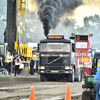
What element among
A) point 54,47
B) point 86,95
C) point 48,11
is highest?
point 48,11

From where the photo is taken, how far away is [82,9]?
81.3m

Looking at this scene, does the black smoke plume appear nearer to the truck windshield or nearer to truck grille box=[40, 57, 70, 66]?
the truck windshield

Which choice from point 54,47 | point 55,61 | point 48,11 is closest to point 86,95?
point 55,61

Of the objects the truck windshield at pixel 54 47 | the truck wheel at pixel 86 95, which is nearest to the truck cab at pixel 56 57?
the truck windshield at pixel 54 47

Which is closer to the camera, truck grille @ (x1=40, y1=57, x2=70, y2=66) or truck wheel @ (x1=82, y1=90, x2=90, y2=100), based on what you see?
truck wheel @ (x1=82, y1=90, x2=90, y2=100)

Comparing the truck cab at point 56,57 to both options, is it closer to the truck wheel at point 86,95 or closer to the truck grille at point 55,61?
the truck grille at point 55,61

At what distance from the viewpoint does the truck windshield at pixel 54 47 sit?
21625 mm

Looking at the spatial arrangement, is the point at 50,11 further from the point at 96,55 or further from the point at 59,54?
the point at 96,55

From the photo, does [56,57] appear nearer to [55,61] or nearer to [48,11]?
[55,61]

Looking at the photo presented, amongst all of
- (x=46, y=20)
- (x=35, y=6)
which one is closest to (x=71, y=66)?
(x=46, y=20)

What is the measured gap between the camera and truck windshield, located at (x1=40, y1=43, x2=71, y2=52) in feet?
70.9

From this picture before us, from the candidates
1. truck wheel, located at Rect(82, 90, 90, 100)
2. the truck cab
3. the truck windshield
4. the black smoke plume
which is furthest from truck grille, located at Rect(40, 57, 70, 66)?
the black smoke plume

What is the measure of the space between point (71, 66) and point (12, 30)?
13.7 metres

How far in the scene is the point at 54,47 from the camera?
21656mm
